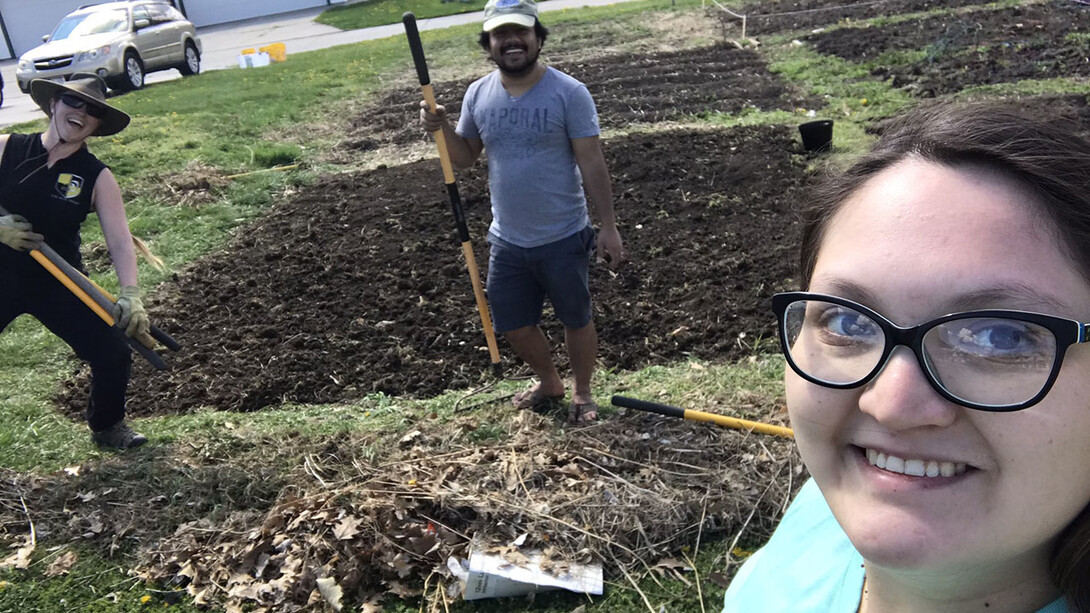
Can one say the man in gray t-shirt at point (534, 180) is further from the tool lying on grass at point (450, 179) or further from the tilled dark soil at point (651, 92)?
the tilled dark soil at point (651, 92)

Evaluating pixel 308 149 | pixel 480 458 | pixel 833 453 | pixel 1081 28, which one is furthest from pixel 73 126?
pixel 1081 28

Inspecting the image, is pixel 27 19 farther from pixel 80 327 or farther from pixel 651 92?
pixel 80 327

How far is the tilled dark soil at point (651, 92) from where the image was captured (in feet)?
35.7

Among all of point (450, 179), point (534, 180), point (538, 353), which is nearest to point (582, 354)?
point (538, 353)

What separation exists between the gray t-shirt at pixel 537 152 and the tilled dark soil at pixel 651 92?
260 inches

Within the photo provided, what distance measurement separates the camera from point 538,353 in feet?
14.8

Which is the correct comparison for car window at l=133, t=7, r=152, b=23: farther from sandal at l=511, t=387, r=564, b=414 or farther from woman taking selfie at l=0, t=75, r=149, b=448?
sandal at l=511, t=387, r=564, b=414

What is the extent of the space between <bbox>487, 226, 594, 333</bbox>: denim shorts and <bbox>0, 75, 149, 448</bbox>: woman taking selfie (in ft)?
6.27

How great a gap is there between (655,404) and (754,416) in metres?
0.51

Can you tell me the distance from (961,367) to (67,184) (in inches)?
181

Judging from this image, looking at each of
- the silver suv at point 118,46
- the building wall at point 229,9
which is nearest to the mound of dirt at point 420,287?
the silver suv at point 118,46

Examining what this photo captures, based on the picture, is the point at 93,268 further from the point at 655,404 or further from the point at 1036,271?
the point at 1036,271

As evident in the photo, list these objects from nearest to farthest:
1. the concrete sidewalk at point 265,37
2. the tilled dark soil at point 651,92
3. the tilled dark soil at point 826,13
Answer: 1. the tilled dark soil at point 651,92
2. the tilled dark soil at point 826,13
3. the concrete sidewalk at point 265,37

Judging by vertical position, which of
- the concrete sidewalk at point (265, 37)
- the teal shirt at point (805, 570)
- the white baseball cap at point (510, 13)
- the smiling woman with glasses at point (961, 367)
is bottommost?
the concrete sidewalk at point (265, 37)
